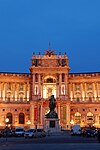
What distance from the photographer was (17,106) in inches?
4744

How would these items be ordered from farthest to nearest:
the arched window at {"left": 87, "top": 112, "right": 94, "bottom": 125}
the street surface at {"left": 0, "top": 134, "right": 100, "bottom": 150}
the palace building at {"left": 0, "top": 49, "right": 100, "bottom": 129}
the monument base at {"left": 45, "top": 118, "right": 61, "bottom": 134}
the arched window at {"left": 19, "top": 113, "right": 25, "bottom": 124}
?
the arched window at {"left": 87, "top": 112, "right": 94, "bottom": 125}, the arched window at {"left": 19, "top": 113, "right": 25, "bottom": 124}, the palace building at {"left": 0, "top": 49, "right": 100, "bottom": 129}, the monument base at {"left": 45, "top": 118, "right": 61, "bottom": 134}, the street surface at {"left": 0, "top": 134, "right": 100, "bottom": 150}

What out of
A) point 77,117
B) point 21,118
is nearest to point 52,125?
point 21,118

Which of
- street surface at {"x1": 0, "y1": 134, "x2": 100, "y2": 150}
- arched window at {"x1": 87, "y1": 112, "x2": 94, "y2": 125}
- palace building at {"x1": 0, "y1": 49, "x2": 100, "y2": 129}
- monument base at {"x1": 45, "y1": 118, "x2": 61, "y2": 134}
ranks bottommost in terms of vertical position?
street surface at {"x1": 0, "y1": 134, "x2": 100, "y2": 150}

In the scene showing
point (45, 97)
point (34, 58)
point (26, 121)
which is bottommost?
point (26, 121)

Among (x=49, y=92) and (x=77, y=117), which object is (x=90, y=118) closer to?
(x=77, y=117)

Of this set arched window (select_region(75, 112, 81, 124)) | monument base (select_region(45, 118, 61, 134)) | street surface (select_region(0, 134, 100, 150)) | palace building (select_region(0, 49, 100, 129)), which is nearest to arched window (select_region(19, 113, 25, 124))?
palace building (select_region(0, 49, 100, 129))

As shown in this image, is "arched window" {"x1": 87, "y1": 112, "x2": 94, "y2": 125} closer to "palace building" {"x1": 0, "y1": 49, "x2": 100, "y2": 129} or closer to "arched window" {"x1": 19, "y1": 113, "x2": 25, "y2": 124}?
"palace building" {"x1": 0, "y1": 49, "x2": 100, "y2": 129}

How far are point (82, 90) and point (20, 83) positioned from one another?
2122 cm

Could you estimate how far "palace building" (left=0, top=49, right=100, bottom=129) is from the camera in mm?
118750

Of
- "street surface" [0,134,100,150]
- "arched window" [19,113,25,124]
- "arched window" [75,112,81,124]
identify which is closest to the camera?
"street surface" [0,134,100,150]

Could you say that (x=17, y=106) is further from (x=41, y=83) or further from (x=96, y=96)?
(x=96, y=96)

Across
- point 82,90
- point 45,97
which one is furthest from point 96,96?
point 45,97

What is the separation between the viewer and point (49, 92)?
122312mm

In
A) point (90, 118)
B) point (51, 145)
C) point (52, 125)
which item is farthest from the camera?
point (90, 118)
